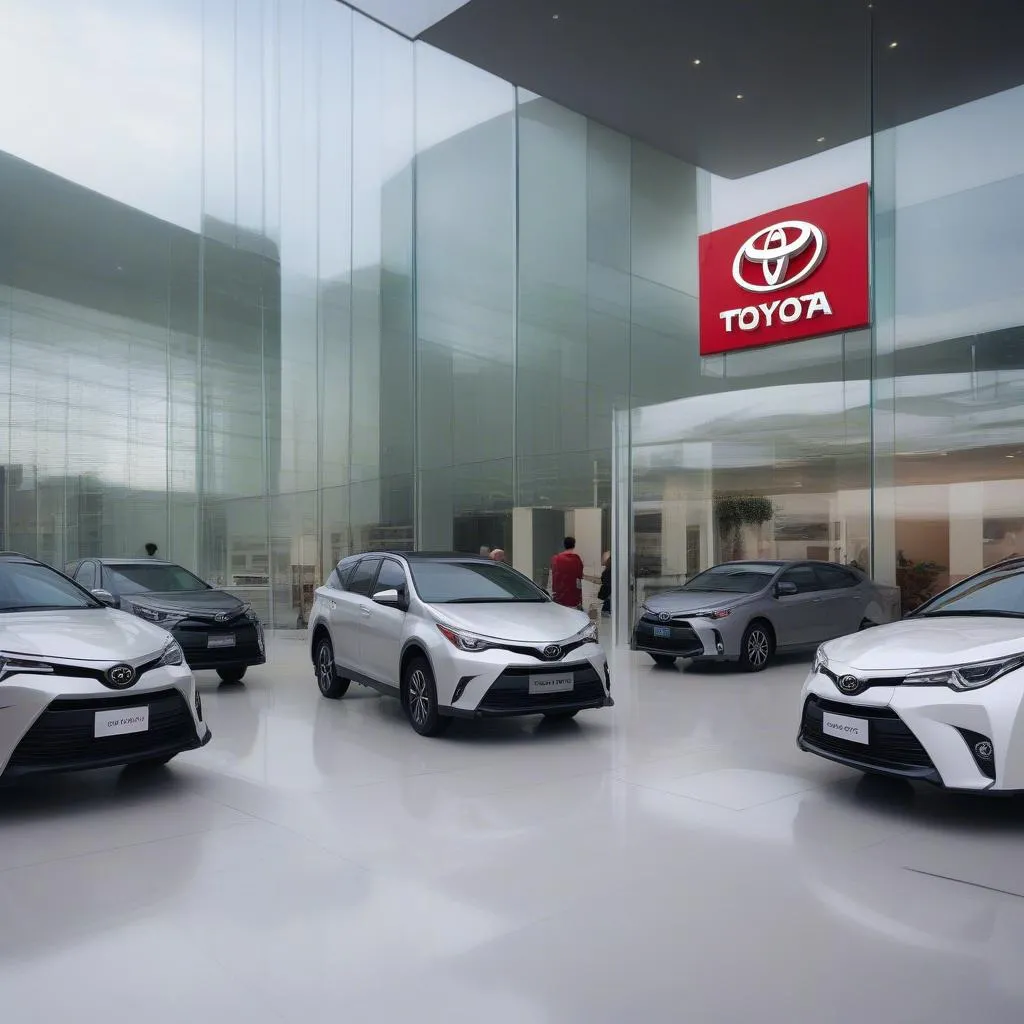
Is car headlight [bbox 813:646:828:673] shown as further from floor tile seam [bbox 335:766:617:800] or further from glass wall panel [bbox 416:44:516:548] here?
glass wall panel [bbox 416:44:516:548]

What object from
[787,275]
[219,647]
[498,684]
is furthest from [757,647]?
[787,275]

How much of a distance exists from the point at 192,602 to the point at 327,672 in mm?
2045

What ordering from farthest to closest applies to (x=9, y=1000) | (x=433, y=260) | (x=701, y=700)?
(x=433, y=260) → (x=701, y=700) → (x=9, y=1000)

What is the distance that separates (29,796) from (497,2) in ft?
46.4

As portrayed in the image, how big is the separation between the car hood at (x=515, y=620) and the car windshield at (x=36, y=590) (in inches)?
107

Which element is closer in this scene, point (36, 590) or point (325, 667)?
point (36, 590)

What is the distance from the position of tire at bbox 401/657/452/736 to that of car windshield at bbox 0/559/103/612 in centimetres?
249

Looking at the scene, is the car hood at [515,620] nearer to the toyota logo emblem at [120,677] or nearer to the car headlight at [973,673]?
the toyota logo emblem at [120,677]

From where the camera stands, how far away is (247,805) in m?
5.73

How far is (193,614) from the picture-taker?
10.5 m

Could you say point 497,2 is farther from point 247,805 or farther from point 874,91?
point 247,805

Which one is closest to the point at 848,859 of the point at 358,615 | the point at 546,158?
the point at 358,615

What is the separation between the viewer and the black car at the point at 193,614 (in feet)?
34.4

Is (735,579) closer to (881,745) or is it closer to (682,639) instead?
(682,639)
